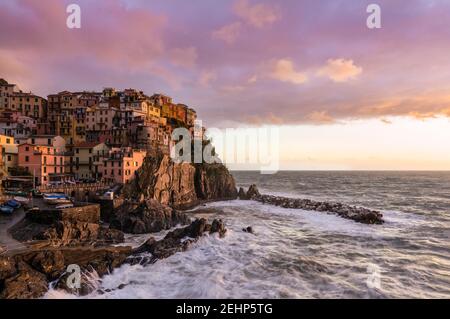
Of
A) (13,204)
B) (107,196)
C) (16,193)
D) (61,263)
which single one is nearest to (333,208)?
(107,196)

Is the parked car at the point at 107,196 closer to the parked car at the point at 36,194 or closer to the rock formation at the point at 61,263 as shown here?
the parked car at the point at 36,194

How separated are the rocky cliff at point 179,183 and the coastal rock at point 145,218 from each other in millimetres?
9982

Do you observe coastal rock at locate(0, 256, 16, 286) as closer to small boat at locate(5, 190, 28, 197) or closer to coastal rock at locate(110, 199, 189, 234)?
coastal rock at locate(110, 199, 189, 234)

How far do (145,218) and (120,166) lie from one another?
23015mm

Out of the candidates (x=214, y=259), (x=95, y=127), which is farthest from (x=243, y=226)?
(x=95, y=127)

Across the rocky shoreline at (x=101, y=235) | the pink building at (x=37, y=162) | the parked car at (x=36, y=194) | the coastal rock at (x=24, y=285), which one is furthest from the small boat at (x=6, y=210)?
the pink building at (x=37, y=162)

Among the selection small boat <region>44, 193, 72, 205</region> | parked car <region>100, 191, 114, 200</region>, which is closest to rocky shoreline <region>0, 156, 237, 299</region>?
parked car <region>100, 191, 114, 200</region>

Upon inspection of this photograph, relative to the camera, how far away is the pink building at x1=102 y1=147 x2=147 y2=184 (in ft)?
205

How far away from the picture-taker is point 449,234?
4572 cm

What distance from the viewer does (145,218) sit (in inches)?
1750

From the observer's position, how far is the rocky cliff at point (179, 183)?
2469 inches

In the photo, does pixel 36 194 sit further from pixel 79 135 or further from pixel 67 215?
pixel 79 135
